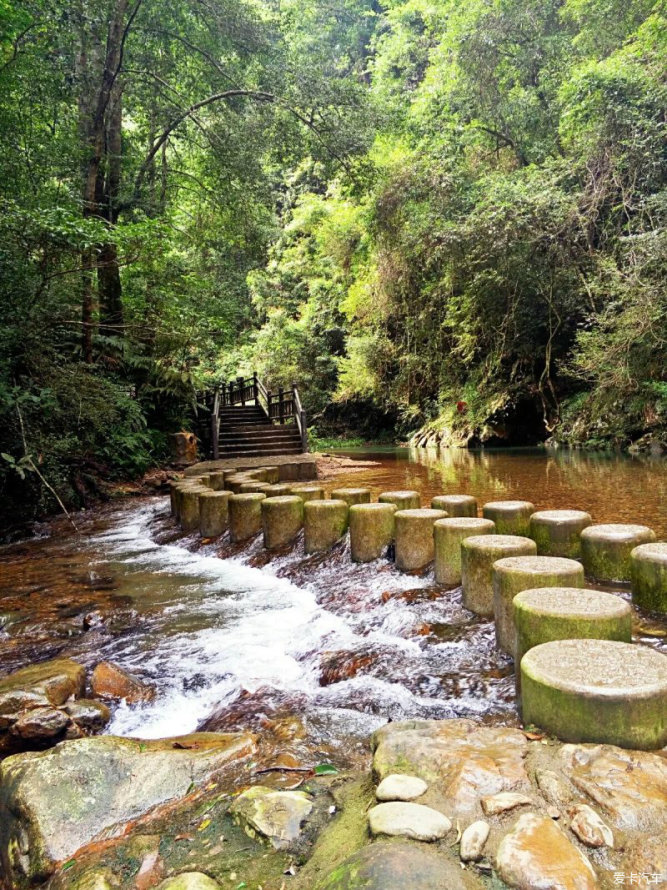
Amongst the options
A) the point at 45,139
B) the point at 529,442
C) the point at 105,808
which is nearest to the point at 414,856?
the point at 105,808

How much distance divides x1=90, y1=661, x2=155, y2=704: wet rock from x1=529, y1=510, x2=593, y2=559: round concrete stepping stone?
10.3 ft

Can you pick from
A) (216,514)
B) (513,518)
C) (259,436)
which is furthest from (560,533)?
(259,436)

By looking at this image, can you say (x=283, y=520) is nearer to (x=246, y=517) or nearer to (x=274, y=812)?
(x=246, y=517)

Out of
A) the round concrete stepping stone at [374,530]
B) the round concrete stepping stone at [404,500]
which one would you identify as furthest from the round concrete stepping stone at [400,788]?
the round concrete stepping stone at [404,500]

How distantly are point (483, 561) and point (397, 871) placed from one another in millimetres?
2558

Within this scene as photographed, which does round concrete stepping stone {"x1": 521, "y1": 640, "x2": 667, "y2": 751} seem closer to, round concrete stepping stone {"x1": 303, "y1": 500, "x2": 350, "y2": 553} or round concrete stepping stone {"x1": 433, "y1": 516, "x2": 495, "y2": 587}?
round concrete stepping stone {"x1": 433, "y1": 516, "x2": 495, "y2": 587}

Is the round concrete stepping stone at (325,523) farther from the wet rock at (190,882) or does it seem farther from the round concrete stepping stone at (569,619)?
the wet rock at (190,882)

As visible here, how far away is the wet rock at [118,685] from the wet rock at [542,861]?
2481 mm

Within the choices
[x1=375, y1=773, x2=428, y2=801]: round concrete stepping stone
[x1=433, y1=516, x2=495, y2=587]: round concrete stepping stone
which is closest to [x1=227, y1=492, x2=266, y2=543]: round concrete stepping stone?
[x1=433, y1=516, x2=495, y2=587]: round concrete stepping stone

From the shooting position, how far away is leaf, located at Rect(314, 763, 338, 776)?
2.13 m

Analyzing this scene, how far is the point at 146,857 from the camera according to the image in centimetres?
171

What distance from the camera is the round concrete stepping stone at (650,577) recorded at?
3.26m

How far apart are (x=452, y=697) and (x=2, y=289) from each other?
7789 mm

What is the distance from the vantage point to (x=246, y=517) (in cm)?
690
